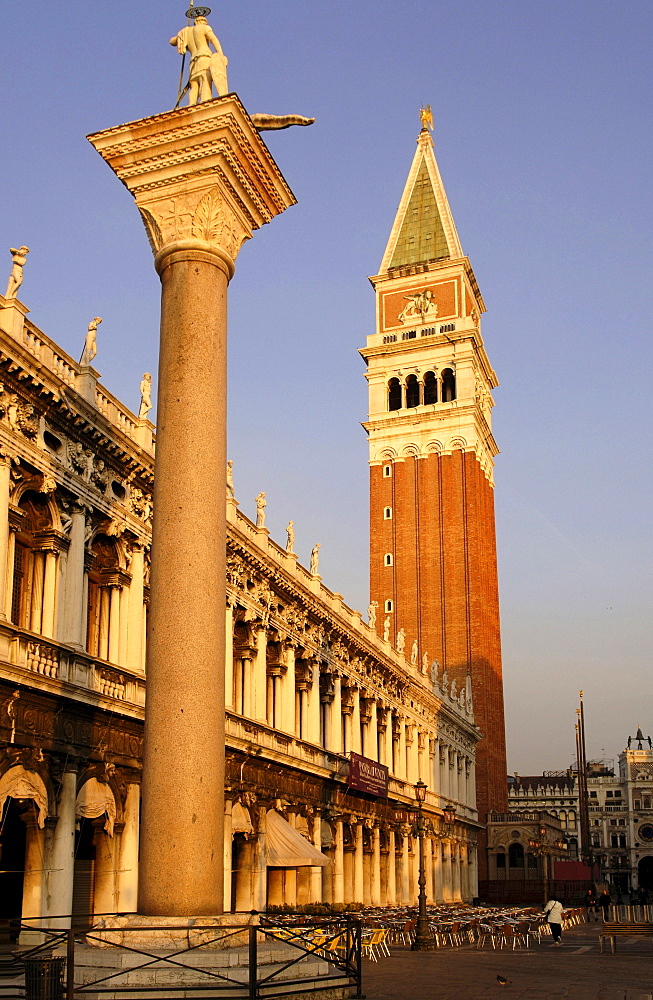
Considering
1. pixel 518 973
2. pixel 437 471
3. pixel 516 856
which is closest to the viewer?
pixel 518 973

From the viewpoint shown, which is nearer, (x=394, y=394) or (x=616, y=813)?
(x=394, y=394)

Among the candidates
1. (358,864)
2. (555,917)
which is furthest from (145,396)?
(358,864)

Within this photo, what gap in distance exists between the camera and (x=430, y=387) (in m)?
83.5

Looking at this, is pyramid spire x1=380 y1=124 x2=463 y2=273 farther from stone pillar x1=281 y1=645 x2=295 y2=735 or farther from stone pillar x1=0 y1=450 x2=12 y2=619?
stone pillar x1=0 y1=450 x2=12 y2=619

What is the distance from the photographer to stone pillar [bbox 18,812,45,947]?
20484mm

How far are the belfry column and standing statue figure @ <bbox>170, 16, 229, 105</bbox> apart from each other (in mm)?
790

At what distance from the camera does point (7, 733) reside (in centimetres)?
1986

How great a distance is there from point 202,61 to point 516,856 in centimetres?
6837

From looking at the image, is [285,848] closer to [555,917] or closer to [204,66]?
[555,917]

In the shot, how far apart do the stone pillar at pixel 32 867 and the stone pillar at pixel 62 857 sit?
0.15m

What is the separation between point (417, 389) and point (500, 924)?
55274 mm

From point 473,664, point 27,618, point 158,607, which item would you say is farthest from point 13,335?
point 473,664

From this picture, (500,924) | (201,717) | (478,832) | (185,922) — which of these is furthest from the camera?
(478,832)

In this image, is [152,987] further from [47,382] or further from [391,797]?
[391,797]
